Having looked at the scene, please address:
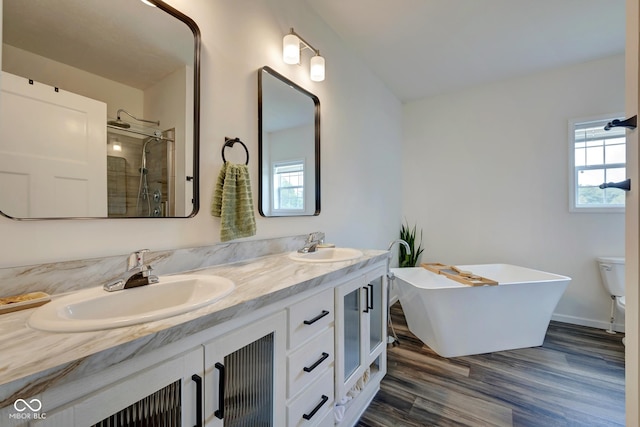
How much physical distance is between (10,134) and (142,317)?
734 mm

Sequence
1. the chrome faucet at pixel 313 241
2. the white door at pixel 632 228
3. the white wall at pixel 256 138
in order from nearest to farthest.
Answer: the white door at pixel 632 228, the white wall at pixel 256 138, the chrome faucet at pixel 313 241

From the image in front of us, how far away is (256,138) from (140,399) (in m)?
1.31

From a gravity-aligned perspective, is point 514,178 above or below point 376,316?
above

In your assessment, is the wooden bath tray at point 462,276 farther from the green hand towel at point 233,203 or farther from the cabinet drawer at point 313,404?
the green hand towel at point 233,203

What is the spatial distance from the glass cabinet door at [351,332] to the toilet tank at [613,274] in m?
2.56

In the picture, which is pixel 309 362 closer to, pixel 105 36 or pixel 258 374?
pixel 258 374

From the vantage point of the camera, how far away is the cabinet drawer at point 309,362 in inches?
40.1

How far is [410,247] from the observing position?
11.5 ft

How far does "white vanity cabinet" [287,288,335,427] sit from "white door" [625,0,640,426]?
3.27ft

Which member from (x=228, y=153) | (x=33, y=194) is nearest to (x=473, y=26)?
(x=228, y=153)

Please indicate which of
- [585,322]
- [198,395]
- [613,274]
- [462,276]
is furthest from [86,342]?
[585,322]

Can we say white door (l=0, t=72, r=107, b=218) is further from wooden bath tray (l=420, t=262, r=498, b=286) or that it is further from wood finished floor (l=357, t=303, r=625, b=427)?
wooden bath tray (l=420, t=262, r=498, b=286)

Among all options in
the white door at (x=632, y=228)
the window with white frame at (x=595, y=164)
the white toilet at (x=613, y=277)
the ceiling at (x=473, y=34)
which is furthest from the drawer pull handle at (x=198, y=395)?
the window with white frame at (x=595, y=164)
